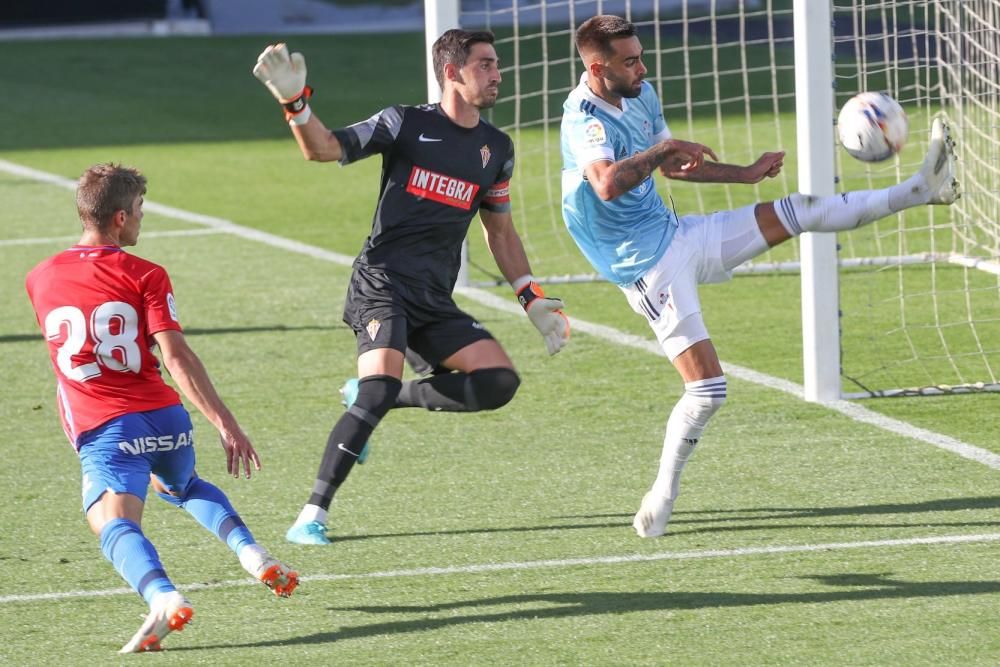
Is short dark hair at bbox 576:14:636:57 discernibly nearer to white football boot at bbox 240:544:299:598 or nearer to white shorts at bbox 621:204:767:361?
white shorts at bbox 621:204:767:361

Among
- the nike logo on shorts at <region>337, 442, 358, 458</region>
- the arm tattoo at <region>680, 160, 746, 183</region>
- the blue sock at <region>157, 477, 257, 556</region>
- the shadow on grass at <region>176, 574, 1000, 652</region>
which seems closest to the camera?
the blue sock at <region>157, 477, 257, 556</region>

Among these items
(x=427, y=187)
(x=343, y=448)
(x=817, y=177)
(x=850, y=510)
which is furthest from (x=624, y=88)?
(x=817, y=177)

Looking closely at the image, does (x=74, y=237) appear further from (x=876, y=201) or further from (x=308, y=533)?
(x=876, y=201)

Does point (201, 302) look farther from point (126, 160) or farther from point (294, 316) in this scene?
point (126, 160)

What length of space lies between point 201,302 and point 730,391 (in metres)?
4.43

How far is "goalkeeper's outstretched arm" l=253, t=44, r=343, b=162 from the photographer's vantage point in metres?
5.59

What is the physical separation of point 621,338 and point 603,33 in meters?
4.16

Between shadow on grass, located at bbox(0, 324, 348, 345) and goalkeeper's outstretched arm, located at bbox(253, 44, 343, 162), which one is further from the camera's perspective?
shadow on grass, located at bbox(0, 324, 348, 345)

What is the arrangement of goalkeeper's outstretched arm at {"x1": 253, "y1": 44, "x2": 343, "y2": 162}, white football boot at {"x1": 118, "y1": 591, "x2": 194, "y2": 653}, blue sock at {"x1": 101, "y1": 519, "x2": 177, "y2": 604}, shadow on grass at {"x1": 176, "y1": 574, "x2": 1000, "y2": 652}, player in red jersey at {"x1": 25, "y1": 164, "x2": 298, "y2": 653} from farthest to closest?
goalkeeper's outstretched arm at {"x1": 253, "y1": 44, "x2": 343, "y2": 162} < shadow on grass at {"x1": 176, "y1": 574, "x2": 1000, "y2": 652} < player in red jersey at {"x1": 25, "y1": 164, "x2": 298, "y2": 653} < blue sock at {"x1": 101, "y1": 519, "x2": 177, "y2": 604} < white football boot at {"x1": 118, "y1": 591, "x2": 194, "y2": 653}

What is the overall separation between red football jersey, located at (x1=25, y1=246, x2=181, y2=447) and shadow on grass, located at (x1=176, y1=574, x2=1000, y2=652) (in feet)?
3.24

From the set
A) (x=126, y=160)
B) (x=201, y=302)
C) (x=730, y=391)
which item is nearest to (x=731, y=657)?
(x=730, y=391)

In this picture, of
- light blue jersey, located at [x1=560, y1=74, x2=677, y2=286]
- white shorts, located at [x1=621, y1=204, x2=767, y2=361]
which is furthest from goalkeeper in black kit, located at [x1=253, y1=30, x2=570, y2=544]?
white shorts, located at [x1=621, y1=204, x2=767, y2=361]

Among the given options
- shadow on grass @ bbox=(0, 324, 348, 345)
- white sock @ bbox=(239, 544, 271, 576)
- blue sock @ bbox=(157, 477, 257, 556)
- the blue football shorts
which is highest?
shadow on grass @ bbox=(0, 324, 348, 345)

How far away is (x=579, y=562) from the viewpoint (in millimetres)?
6121
